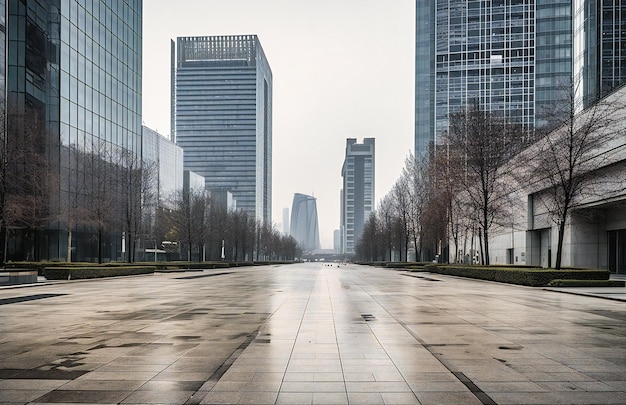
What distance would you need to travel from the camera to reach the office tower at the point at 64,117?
46.4m

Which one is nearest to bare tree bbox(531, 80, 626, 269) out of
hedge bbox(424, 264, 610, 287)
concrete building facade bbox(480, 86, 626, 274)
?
concrete building facade bbox(480, 86, 626, 274)

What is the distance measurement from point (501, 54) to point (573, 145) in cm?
9383

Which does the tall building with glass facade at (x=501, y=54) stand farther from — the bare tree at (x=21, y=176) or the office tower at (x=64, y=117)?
the bare tree at (x=21, y=176)

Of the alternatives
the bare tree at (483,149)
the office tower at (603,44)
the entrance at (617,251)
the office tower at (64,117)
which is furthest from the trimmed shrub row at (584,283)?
the office tower at (603,44)

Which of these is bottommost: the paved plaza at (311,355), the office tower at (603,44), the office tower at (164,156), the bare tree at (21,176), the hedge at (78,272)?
the hedge at (78,272)

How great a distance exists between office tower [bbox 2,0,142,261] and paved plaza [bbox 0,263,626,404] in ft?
101

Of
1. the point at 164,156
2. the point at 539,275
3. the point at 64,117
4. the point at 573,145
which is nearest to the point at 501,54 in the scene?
the point at 573,145

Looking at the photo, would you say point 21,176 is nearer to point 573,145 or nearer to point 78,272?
point 78,272

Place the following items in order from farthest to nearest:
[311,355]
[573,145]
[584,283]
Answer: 1. [573,145]
2. [584,283]
3. [311,355]

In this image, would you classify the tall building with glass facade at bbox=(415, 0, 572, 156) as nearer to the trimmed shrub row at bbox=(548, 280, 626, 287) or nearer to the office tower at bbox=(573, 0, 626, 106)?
the office tower at bbox=(573, 0, 626, 106)

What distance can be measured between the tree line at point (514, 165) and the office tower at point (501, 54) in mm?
60468

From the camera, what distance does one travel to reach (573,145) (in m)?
34.7

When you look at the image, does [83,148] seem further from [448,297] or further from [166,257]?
[166,257]

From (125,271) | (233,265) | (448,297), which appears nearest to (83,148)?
(125,271)
